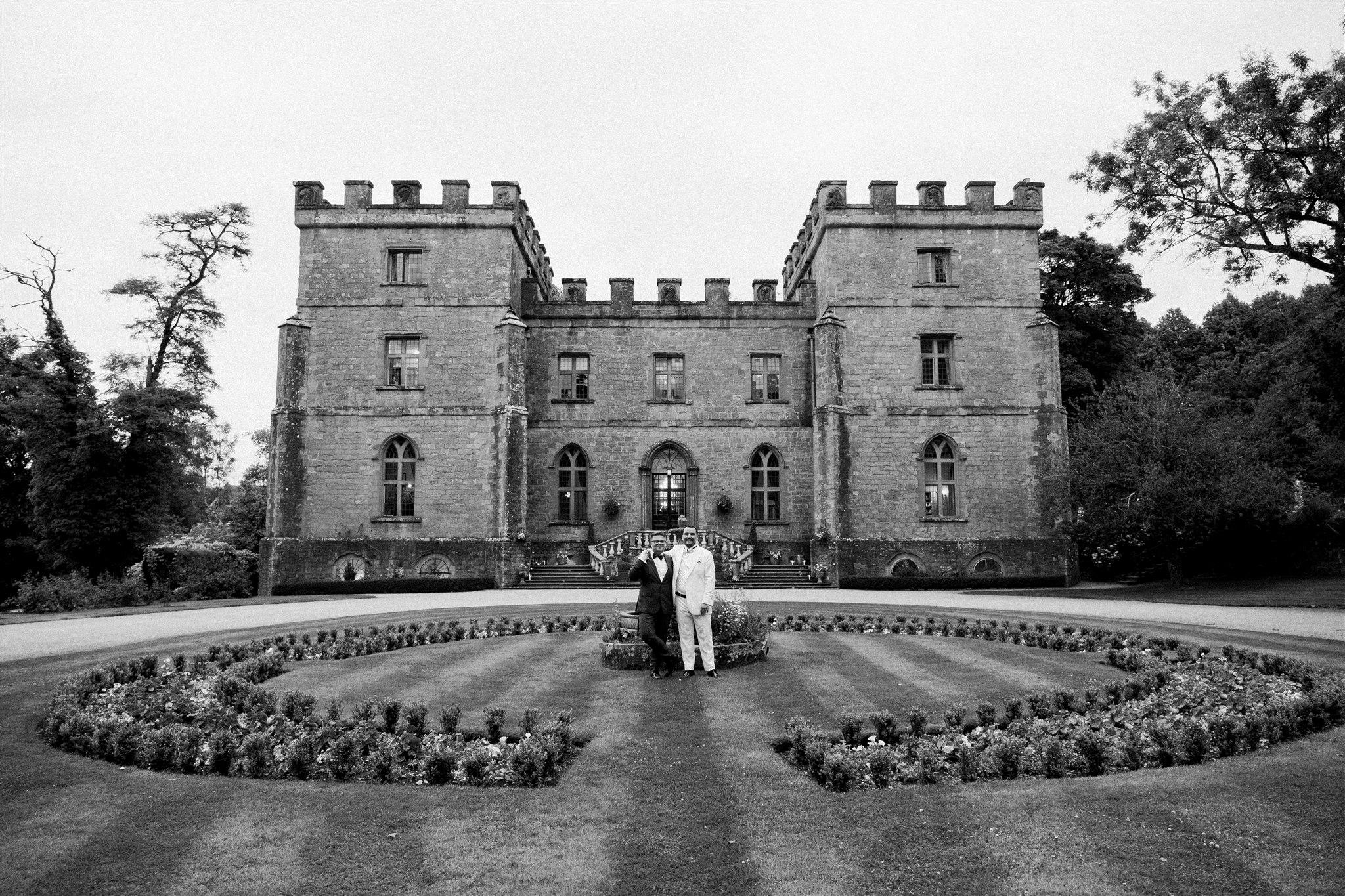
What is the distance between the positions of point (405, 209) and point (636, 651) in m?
24.4

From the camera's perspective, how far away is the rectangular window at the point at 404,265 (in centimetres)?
3097

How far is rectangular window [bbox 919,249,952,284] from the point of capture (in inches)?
1237

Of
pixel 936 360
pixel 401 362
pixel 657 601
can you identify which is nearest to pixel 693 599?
pixel 657 601

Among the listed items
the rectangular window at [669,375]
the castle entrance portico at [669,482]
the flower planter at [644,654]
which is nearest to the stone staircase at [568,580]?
the castle entrance portico at [669,482]

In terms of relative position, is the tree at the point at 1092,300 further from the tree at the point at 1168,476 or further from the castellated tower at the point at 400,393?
the castellated tower at the point at 400,393

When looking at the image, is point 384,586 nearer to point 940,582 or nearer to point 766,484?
point 766,484

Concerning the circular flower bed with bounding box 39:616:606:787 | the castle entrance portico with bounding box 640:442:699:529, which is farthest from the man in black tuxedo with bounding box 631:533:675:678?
the castle entrance portico with bounding box 640:442:699:529

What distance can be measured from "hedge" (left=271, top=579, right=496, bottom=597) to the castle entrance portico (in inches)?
274

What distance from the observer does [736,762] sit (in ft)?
22.8

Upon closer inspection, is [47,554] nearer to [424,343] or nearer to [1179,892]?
[424,343]

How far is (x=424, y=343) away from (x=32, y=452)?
14833 mm

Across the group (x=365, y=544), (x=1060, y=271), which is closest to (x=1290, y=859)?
(x=365, y=544)

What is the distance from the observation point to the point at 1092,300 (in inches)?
1628

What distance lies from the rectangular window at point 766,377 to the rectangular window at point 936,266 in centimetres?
615
